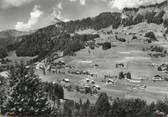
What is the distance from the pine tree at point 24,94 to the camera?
53.2 m

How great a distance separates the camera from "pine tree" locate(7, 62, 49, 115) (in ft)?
175

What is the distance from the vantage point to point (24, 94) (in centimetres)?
5459

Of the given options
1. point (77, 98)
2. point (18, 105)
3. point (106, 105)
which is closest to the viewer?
point (18, 105)

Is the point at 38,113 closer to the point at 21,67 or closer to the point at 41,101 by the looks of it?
the point at 41,101

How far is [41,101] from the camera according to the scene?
56531mm

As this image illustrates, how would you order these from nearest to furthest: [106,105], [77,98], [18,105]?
[18,105], [106,105], [77,98]

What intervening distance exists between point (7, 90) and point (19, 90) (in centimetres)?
258

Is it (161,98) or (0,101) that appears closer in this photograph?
(0,101)

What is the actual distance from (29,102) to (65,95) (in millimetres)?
146704

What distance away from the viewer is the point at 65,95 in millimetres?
199875

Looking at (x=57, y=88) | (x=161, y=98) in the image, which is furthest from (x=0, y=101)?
(x=161, y=98)

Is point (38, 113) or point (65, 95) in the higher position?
point (38, 113)

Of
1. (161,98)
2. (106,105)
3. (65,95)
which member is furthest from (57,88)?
(106,105)

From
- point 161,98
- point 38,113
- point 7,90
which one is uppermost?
point 7,90
